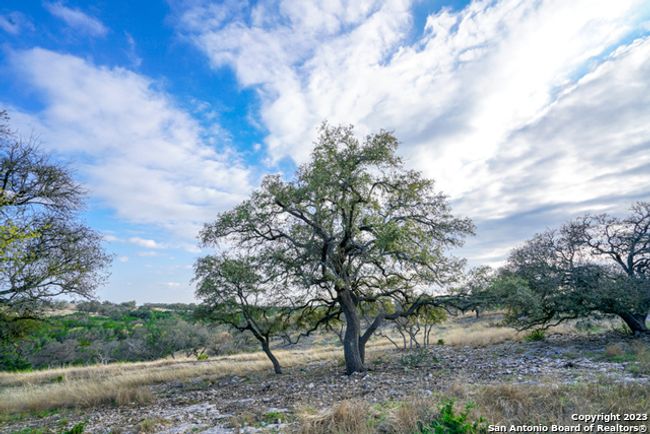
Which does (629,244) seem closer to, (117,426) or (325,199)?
(325,199)

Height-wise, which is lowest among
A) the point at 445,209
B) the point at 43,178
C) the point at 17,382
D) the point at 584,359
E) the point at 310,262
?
the point at 17,382

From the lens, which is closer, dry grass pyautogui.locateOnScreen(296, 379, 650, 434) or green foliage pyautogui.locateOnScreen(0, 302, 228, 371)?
dry grass pyautogui.locateOnScreen(296, 379, 650, 434)

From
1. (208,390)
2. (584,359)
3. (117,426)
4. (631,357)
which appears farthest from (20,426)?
(631,357)

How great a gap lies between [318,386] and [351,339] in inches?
107

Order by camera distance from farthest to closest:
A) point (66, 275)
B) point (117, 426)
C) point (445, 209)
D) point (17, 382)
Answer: point (17, 382) → point (445, 209) → point (66, 275) → point (117, 426)

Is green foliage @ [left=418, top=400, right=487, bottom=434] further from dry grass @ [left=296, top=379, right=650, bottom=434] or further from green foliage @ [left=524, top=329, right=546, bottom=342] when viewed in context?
green foliage @ [left=524, top=329, right=546, bottom=342]

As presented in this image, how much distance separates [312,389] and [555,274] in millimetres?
13716

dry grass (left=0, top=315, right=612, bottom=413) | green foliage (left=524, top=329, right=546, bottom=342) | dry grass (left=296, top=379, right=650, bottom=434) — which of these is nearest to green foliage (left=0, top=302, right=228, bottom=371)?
dry grass (left=0, top=315, right=612, bottom=413)

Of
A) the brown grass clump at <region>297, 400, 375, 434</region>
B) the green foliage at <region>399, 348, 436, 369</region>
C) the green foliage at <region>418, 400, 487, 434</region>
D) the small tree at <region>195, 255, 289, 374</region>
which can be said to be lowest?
the green foliage at <region>399, 348, 436, 369</region>

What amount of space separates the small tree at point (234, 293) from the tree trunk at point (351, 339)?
11.4 ft

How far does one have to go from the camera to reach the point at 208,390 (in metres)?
14.5

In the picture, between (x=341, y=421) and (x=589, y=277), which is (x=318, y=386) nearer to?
(x=341, y=421)

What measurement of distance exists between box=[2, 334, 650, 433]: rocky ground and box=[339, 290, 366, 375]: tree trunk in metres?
0.70

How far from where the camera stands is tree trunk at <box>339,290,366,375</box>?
14352 mm
